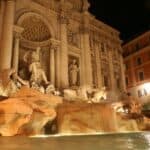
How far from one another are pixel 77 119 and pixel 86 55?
1439 centimetres

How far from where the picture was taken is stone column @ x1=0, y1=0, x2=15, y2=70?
56.9 feet

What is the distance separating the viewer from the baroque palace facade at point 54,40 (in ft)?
62.2

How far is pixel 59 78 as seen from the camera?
69.9ft

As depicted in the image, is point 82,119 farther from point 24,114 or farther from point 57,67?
point 57,67

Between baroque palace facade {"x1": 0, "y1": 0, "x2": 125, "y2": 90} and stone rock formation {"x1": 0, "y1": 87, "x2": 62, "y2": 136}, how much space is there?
7.09m

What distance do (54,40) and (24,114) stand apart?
13.5 metres

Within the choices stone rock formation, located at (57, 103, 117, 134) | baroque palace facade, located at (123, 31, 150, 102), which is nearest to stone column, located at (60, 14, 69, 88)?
stone rock formation, located at (57, 103, 117, 134)

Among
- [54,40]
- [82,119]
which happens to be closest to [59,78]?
[54,40]

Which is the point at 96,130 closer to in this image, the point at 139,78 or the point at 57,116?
the point at 57,116

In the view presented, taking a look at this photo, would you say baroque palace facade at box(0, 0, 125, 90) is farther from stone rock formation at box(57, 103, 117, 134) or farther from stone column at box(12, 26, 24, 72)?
stone rock formation at box(57, 103, 117, 134)

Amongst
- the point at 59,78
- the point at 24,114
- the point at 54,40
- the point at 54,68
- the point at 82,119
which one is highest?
the point at 54,40

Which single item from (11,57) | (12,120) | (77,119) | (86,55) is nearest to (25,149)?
(12,120)

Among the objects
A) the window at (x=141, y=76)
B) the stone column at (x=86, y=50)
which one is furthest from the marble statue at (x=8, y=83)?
the window at (x=141, y=76)

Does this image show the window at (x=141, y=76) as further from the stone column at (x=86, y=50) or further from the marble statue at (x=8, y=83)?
the marble statue at (x=8, y=83)
